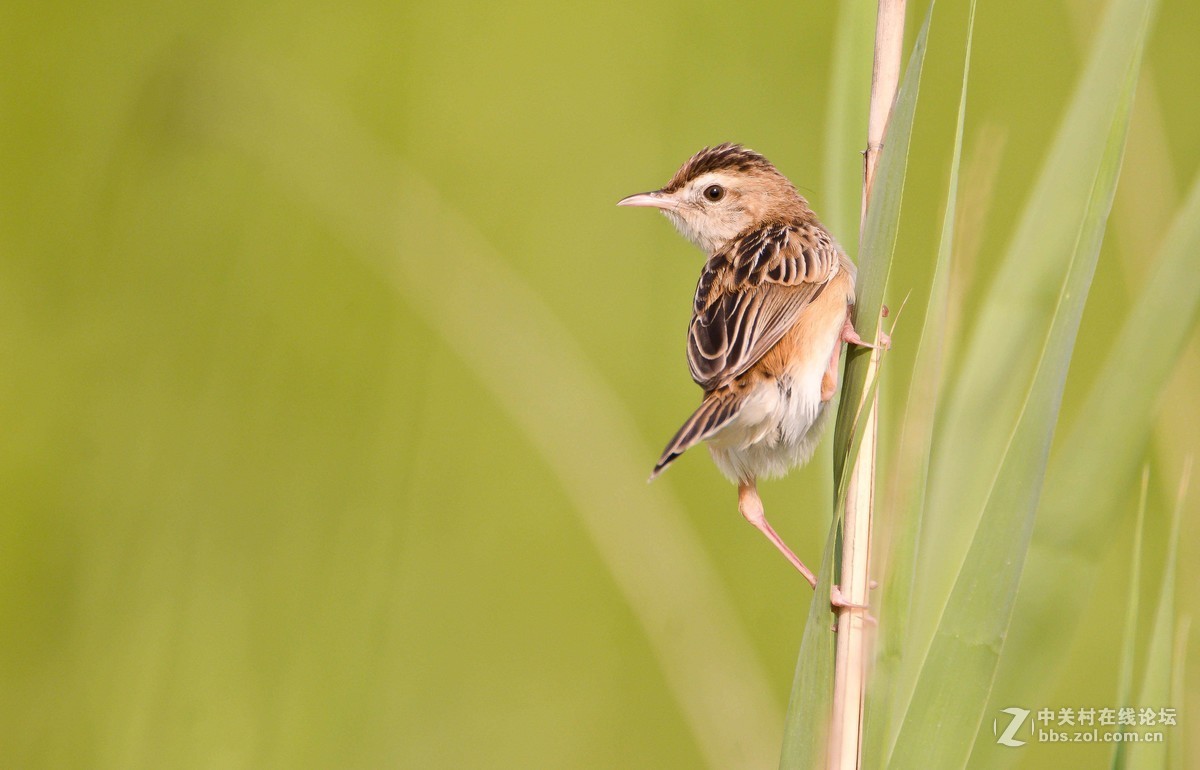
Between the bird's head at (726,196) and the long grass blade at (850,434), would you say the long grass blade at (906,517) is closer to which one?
the long grass blade at (850,434)

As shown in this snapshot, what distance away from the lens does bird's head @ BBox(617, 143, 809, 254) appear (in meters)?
3.14

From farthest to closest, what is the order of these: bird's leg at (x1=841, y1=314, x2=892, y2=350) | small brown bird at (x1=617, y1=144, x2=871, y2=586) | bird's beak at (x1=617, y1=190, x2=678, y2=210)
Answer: bird's beak at (x1=617, y1=190, x2=678, y2=210), small brown bird at (x1=617, y1=144, x2=871, y2=586), bird's leg at (x1=841, y1=314, x2=892, y2=350)

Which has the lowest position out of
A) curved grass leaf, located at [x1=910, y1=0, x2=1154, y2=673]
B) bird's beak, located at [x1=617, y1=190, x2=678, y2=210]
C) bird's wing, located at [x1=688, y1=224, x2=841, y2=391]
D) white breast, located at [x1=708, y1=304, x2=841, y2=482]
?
curved grass leaf, located at [x1=910, y1=0, x2=1154, y2=673]

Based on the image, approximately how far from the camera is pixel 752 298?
2.50 m

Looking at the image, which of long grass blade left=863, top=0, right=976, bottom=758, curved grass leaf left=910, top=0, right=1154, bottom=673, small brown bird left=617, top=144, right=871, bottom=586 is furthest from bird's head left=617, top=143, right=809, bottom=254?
long grass blade left=863, top=0, right=976, bottom=758

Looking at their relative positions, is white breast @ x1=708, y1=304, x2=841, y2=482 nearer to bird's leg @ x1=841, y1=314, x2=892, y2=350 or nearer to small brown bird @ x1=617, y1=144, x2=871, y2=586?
small brown bird @ x1=617, y1=144, x2=871, y2=586

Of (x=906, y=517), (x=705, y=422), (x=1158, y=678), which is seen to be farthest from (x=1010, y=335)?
(x=705, y=422)

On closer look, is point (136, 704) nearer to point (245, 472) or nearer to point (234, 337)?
point (245, 472)

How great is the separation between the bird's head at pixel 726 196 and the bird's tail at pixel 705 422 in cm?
96

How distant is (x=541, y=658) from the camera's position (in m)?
3.84

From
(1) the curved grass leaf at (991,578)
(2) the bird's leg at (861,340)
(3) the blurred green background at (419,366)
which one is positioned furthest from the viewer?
(3) the blurred green background at (419,366)

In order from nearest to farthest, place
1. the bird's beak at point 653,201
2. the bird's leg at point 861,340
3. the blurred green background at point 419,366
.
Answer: the bird's leg at point 861,340 < the blurred green background at point 419,366 < the bird's beak at point 653,201

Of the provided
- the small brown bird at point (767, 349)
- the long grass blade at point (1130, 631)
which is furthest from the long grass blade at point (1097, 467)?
the small brown bird at point (767, 349)

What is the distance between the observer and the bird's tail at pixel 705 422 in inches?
76.5
